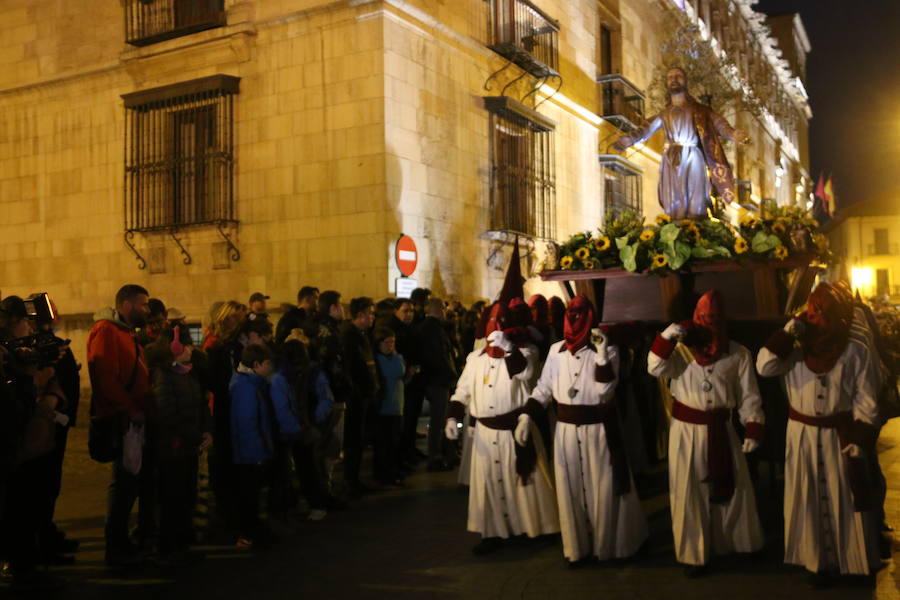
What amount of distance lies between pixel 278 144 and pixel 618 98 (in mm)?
9667

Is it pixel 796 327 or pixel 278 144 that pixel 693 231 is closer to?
pixel 796 327

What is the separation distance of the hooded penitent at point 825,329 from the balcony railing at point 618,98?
14821 mm

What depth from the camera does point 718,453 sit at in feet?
18.9

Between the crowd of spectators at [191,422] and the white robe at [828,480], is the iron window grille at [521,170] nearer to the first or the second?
the crowd of spectators at [191,422]

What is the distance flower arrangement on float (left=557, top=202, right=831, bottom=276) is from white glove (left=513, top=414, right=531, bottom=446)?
2.04m

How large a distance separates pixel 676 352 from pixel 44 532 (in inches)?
185

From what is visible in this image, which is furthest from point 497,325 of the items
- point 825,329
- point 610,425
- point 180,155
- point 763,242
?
point 180,155

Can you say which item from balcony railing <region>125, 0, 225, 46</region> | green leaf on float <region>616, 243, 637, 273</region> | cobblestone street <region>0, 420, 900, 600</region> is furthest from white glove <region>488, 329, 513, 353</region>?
balcony railing <region>125, 0, 225, 46</region>


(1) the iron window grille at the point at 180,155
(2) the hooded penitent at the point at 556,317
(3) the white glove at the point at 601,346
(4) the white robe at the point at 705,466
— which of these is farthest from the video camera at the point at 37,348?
(1) the iron window grille at the point at 180,155

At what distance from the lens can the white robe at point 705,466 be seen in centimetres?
580

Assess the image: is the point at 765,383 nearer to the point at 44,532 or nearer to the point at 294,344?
the point at 294,344

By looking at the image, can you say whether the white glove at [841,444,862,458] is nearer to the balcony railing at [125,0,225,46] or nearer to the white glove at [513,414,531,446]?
the white glove at [513,414,531,446]

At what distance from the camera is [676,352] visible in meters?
6.02

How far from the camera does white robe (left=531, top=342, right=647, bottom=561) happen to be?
604 cm
